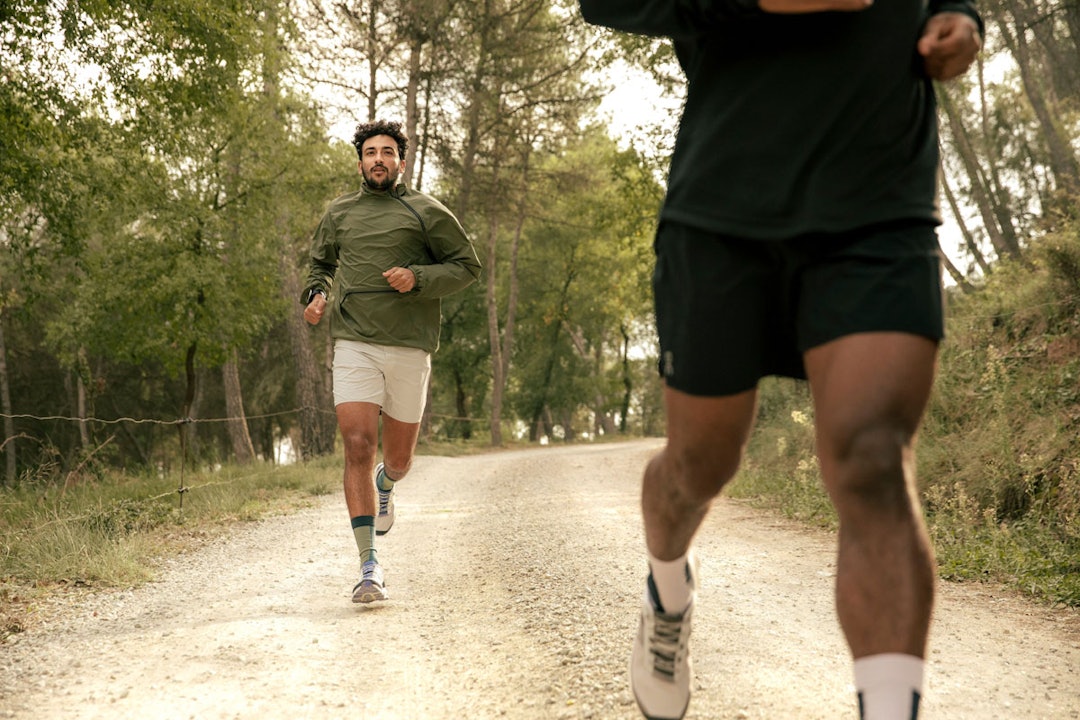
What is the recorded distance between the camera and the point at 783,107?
1906 millimetres

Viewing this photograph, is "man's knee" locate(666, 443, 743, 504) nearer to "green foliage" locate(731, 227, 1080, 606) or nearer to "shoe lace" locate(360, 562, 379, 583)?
"shoe lace" locate(360, 562, 379, 583)

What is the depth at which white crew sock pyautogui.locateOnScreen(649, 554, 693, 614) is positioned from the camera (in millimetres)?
2309

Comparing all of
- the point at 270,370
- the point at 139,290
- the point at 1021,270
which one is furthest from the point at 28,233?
the point at 270,370

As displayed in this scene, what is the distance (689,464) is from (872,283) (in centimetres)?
59

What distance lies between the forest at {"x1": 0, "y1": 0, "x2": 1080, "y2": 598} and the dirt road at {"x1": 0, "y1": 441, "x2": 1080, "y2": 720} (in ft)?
5.79

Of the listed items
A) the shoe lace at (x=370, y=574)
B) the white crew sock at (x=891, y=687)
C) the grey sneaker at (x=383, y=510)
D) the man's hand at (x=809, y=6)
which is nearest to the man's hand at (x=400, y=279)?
the grey sneaker at (x=383, y=510)

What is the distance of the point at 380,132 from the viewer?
555 cm

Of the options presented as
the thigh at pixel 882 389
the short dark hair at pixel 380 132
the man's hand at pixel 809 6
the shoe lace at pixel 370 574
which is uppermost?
the short dark hair at pixel 380 132

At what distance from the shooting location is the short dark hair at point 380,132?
555cm

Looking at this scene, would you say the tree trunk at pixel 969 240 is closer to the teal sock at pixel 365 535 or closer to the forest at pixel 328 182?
the forest at pixel 328 182

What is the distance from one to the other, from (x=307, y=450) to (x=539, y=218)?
1149cm

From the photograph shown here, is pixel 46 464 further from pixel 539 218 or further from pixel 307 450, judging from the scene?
pixel 539 218

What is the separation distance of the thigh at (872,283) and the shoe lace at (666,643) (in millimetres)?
829

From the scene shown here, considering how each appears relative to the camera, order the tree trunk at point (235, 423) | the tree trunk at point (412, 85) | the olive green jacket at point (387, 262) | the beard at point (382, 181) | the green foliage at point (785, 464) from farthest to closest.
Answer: the tree trunk at point (412, 85) < the tree trunk at point (235, 423) < the green foliage at point (785, 464) < the beard at point (382, 181) < the olive green jacket at point (387, 262)
